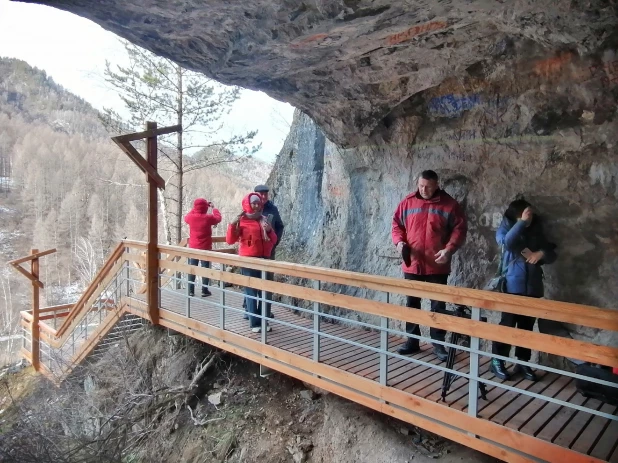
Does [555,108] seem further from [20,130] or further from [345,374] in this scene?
[20,130]

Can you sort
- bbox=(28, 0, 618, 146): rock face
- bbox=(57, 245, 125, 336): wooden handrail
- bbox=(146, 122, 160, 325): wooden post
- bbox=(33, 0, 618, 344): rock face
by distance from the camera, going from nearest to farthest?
bbox=(28, 0, 618, 146): rock face, bbox=(33, 0, 618, 344): rock face, bbox=(146, 122, 160, 325): wooden post, bbox=(57, 245, 125, 336): wooden handrail

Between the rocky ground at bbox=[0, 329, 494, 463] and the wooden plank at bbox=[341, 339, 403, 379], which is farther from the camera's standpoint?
the rocky ground at bbox=[0, 329, 494, 463]

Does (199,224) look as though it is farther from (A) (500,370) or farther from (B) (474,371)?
(B) (474,371)

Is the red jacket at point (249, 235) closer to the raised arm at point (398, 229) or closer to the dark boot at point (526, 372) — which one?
the raised arm at point (398, 229)

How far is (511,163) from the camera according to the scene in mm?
A: 4449

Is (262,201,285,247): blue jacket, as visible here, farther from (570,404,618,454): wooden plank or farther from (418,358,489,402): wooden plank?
(570,404,618,454): wooden plank

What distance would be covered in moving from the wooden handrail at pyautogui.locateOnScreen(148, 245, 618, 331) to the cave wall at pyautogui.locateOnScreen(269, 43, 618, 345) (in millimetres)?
1938

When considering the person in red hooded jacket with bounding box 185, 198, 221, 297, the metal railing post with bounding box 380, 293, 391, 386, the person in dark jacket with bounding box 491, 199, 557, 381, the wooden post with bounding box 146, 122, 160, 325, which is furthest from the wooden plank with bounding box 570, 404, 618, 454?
the person in red hooded jacket with bounding box 185, 198, 221, 297

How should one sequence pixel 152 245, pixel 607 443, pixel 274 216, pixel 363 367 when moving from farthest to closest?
pixel 152 245, pixel 274 216, pixel 363 367, pixel 607 443

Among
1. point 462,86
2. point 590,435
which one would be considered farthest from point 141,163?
point 590,435

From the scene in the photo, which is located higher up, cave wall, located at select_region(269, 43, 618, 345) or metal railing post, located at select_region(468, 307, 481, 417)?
cave wall, located at select_region(269, 43, 618, 345)

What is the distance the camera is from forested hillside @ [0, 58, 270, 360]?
28.8 m

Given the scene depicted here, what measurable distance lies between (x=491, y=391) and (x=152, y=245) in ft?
15.9

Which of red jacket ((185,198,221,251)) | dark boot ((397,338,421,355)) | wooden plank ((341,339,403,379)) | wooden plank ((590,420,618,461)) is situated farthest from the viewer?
red jacket ((185,198,221,251))
